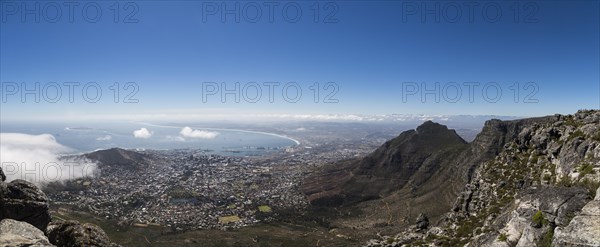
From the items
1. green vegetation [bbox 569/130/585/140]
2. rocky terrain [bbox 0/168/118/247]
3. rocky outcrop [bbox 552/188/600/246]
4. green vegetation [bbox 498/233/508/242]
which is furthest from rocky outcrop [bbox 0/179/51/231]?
green vegetation [bbox 569/130/585/140]

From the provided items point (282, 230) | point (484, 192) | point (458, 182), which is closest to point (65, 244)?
point (484, 192)

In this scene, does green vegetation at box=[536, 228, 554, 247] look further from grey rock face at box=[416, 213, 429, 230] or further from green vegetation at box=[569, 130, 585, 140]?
grey rock face at box=[416, 213, 429, 230]

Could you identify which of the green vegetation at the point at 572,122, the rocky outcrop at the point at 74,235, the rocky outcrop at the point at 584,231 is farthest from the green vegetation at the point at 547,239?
the green vegetation at the point at 572,122

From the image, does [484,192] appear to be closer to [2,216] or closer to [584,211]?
[584,211]

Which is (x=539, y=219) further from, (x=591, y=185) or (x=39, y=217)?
(x=39, y=217)

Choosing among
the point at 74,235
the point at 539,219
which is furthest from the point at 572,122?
the point at 74,235

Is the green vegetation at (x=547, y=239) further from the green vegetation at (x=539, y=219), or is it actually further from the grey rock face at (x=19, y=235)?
the grey rock face at (x=19, y=235)
